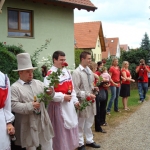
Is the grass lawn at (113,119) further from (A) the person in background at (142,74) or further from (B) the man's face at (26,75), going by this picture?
(B) the man's face at (26,75)

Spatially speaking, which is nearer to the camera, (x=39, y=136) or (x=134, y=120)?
(x=39, y=136)

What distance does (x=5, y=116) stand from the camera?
11.2ft

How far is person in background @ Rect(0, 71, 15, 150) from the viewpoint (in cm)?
331

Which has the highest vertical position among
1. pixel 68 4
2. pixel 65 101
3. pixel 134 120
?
pixel 68 4

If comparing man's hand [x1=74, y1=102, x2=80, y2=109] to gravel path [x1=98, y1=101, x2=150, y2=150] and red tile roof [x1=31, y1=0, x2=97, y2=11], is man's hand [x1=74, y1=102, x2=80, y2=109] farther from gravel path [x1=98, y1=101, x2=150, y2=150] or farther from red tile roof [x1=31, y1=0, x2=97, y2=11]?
red tile roof [x1=31, y1=0, x2=97, y2=11]

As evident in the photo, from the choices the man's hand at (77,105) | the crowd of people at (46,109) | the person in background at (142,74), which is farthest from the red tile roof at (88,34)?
the man's hand at (77,105)

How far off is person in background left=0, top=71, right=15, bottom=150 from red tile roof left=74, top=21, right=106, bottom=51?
3779cm

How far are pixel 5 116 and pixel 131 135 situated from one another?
15.3 feet

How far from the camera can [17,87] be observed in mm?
3930

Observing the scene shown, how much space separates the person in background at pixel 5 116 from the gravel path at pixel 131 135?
3229 millimetres

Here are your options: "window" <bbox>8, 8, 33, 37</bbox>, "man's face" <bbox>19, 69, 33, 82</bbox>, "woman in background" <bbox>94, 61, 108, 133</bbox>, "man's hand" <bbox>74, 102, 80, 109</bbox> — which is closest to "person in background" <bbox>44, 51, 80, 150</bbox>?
"man's hand" <bbox>74, 102, 80, 109</bbox>

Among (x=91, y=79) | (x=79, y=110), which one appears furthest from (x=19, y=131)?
(x=91, y=79)

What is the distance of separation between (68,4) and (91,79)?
721 centimetres

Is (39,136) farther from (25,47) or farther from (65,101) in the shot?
(25,47)
